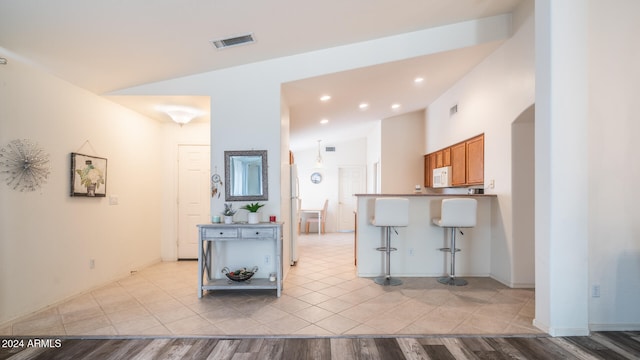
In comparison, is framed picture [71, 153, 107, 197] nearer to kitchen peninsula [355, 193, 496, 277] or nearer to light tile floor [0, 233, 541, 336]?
light tile floor [0, 233, 541, 336]

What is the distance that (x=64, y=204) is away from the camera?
347cm


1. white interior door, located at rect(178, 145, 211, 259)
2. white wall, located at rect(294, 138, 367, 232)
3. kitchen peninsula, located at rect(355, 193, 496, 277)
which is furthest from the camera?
white wall, located at rect(294, 138, 367, 232)

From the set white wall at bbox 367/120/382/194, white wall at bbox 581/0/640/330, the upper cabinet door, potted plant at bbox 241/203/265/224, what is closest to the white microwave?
the upper cabinet door

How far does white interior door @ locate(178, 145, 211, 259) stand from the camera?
5.34 m

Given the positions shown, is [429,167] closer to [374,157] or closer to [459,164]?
[459,164]

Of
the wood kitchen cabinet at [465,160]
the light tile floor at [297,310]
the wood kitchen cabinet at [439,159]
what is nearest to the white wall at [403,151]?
the wood kitchen cabinet at [439,159]

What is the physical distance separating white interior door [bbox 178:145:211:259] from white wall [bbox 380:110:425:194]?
3.95 m

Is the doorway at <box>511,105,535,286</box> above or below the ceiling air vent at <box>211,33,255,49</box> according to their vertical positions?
below

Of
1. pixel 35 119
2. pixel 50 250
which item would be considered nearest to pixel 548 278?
pixel 50 250

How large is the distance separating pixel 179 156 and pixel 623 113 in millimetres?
5701

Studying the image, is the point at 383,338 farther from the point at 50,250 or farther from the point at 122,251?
the point at 122,251

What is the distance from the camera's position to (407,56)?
3.89 m

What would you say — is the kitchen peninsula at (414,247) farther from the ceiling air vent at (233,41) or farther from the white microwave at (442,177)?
the ceiling air vent at (233,41)

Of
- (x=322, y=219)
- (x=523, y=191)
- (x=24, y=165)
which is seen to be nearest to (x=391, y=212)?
(x=523, y=191)
